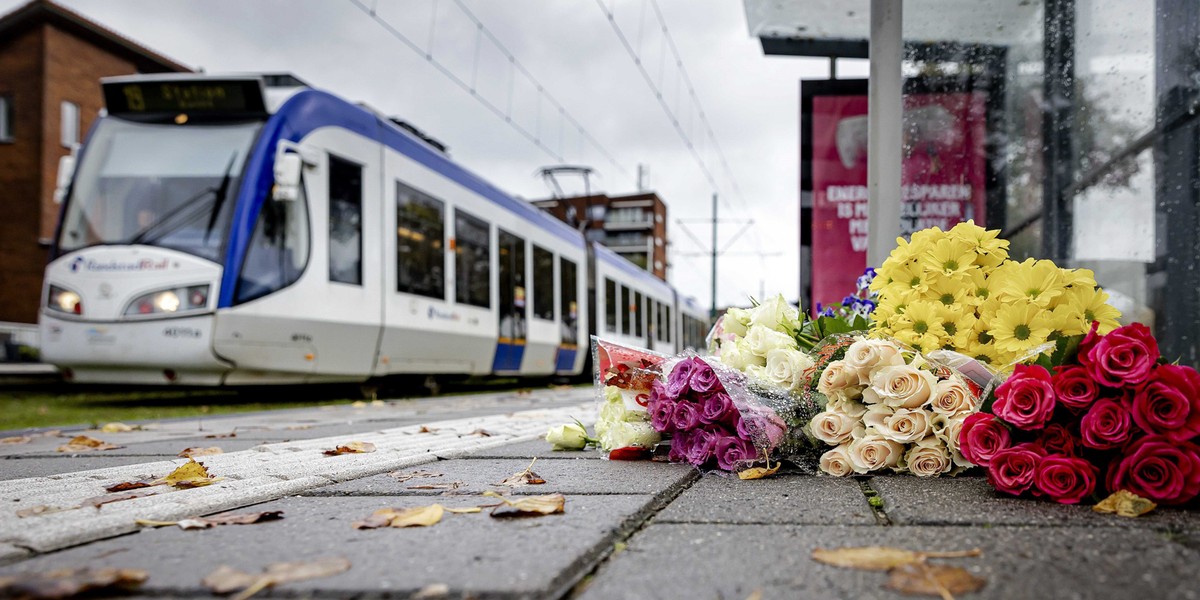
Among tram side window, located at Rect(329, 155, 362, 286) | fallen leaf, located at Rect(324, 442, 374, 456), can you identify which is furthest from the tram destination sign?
fallen leaf, located at Rect(324, 442, 374, 456)

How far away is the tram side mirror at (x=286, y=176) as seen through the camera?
282 inches

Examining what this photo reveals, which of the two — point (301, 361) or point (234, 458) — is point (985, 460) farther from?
point (301, 361)

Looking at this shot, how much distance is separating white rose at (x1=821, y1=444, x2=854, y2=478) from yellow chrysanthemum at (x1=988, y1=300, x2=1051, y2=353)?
55 centimetres

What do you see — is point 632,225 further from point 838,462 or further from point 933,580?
point 933,580

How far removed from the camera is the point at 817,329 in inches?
112

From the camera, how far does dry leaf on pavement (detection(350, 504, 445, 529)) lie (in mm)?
1754

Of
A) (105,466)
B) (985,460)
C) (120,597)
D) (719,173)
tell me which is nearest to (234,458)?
(105,466)

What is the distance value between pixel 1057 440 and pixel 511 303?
9.73 m

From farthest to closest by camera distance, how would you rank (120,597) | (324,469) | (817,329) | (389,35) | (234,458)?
(389,35) < (234,458) < (817,329) < (324,469) < (120,597)

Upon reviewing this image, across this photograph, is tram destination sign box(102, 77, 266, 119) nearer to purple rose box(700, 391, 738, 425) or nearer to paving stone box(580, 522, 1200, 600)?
purple rose box(700, 391, 738, 425)

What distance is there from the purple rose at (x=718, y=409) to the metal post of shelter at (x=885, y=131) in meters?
1.73

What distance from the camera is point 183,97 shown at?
759 cm

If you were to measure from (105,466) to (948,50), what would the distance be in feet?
15.4

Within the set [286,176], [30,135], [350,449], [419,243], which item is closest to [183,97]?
[286,176]
